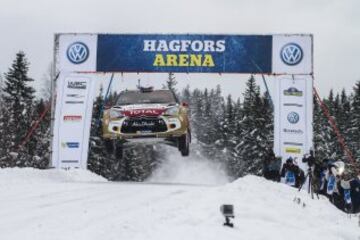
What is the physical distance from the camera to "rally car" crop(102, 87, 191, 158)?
20.0m

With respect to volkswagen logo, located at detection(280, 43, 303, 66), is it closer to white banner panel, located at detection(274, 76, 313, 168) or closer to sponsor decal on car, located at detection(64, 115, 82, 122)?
white banner panel, located at detection(274, 76, 313, 168)

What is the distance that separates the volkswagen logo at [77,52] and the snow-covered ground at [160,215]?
10277 mm

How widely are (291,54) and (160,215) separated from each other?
51.0ft

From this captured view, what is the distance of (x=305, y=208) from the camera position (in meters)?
12.8

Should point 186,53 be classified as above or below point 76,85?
above

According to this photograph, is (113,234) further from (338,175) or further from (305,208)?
(338,175)

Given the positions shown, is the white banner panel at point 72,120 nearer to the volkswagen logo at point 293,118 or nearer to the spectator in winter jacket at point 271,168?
the spectator in winter jacket at point 271,168

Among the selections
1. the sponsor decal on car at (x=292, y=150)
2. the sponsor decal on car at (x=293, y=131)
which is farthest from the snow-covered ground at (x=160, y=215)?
the sponsor decal on car at (x=293, y=131)

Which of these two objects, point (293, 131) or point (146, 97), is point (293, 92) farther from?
point (146, 97)

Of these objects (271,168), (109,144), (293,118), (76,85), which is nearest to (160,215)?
(271,168)

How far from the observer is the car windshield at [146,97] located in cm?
2022

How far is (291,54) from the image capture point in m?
23.9

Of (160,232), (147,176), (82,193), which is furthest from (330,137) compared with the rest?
(160,232)

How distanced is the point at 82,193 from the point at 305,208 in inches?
184
